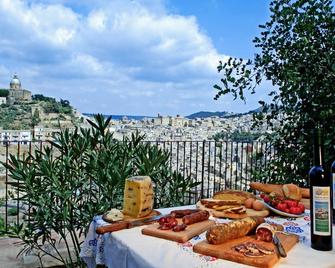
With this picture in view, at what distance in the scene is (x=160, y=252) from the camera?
1.01 metres

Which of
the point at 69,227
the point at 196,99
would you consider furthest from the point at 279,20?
the point at 196,99

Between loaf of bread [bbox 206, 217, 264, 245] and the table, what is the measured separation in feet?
0.23

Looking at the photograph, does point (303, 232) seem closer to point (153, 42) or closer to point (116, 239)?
point (116, 239)

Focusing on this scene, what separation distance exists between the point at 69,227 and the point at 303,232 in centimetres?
148

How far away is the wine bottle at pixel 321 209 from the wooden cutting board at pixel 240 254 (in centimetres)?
8

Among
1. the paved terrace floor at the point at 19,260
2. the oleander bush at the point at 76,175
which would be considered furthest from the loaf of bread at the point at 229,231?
the paved terrace floor at the point at 19,260

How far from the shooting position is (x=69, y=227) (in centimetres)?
219

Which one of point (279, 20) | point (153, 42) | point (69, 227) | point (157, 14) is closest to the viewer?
point (69, 227)

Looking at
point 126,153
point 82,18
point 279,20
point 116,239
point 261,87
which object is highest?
point 82,18

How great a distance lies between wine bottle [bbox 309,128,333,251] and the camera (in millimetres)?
992

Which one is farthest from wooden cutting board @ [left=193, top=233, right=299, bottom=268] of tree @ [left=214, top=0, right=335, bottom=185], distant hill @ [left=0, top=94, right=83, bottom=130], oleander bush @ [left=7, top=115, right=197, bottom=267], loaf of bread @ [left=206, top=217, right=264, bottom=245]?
distant hill @ [left=0, top=94, right=83, bottom=130]

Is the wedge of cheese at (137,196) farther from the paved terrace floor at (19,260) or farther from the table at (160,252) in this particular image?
the paved terrace floor at (19,260)

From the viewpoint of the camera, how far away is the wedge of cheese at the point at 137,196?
130 centimetres

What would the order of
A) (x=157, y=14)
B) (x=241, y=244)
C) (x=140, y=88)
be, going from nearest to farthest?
(x=241, y=244), (x=157, y=14), (x=140, y=88)
